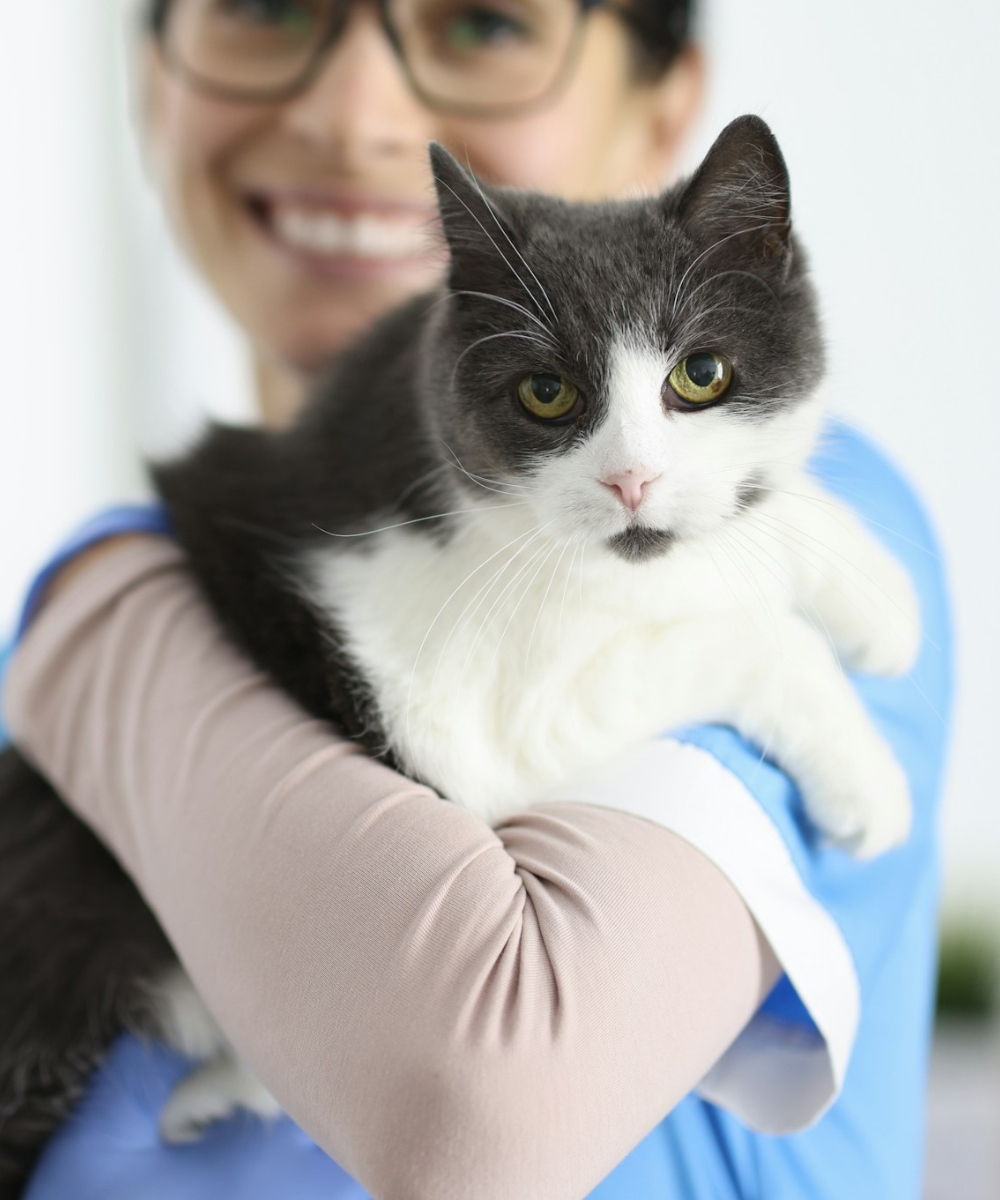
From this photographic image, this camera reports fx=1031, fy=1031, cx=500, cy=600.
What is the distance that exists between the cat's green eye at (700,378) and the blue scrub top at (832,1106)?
0.69 ft

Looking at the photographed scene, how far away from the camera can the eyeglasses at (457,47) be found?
47.5 inches

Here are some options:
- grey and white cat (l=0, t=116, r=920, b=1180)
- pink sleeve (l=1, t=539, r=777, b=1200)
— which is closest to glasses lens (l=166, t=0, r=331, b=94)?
grey and white cat (l=0, t=116, r=920, b=1180)

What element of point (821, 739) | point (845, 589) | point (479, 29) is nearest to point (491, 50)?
point (479, 29)

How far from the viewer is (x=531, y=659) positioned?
0.84m

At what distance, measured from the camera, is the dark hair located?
4.17 feet

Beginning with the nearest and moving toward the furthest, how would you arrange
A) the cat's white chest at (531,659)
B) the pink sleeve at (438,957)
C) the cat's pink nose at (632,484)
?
the pink sleeve at (438,957) → the cat's pink nose at (632,484) → the cat's white chest at (531,659)

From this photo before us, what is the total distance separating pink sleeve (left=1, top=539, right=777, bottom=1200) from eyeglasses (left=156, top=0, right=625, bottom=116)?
819 mm

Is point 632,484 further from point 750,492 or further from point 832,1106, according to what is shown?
point 832,1106

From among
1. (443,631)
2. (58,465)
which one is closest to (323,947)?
(443,631)

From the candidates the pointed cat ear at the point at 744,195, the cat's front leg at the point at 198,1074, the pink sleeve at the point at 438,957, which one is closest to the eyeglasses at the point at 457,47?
the pointed cat ear at the point at 744,195

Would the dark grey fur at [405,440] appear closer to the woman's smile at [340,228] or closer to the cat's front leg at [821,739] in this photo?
the cat's front leg at [821,739]

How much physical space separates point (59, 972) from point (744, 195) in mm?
886

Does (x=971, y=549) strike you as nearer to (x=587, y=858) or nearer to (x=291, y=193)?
(x=291, y=193)

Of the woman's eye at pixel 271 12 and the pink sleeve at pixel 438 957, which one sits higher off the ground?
the woman's eye at pixel 271 12
